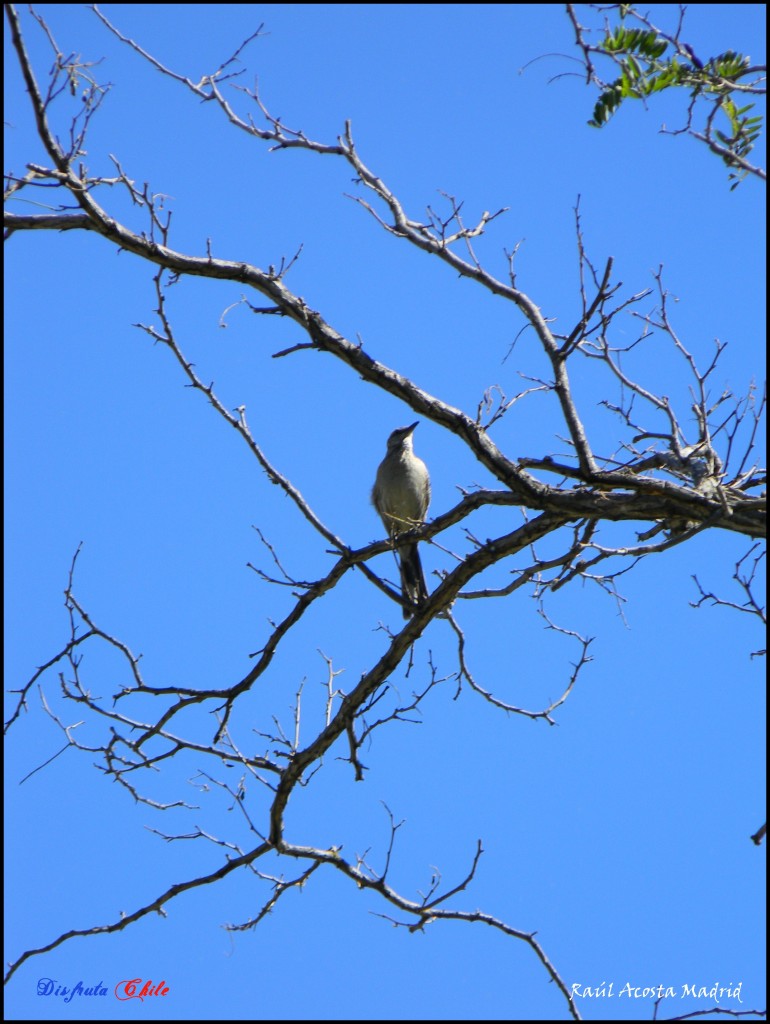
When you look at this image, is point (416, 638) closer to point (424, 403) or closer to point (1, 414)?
point (424, 403)

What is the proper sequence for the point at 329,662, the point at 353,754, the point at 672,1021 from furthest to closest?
the point at 329,662 < the point at 353,754 < the point at 672,1021

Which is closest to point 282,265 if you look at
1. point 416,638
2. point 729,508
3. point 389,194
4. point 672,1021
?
point 389,194

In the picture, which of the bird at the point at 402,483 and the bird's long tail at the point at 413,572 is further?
the bird at the point at 402,483

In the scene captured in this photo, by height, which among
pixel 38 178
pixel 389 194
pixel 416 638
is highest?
pixel 389 194

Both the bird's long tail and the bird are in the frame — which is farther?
the bird

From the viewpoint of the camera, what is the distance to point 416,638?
16.1 ft

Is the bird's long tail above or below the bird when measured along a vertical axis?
below

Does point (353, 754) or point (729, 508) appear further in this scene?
point (353, 754)

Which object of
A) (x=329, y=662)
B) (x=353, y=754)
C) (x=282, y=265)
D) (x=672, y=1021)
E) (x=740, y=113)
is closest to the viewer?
(x=672, y=1021)

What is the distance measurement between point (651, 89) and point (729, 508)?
5.32ft

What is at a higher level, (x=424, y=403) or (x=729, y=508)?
(x=424, y=403)

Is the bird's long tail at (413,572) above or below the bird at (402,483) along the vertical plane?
below

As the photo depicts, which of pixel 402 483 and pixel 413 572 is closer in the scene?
pixel 413 572

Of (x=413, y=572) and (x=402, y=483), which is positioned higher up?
(x=402, y=483)
